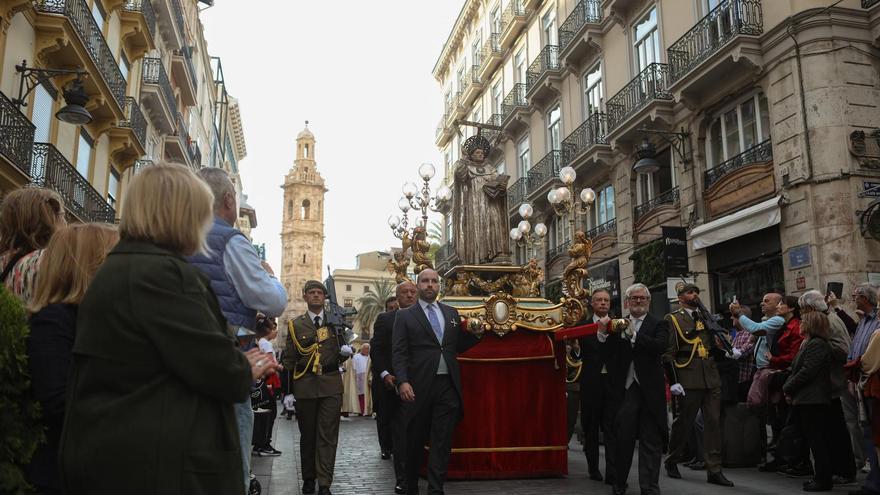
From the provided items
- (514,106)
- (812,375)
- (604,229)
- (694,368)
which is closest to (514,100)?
(514,106)

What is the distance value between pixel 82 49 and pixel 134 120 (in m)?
6.36

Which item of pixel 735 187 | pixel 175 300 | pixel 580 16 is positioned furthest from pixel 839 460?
pixel 580 16

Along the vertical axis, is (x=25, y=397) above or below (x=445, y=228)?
below

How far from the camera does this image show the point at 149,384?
217 cm

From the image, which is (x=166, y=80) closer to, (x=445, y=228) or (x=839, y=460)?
(x=445, y=228)

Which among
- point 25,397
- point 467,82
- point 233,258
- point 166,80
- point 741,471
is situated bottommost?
point 741,471

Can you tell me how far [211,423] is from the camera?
2268mm

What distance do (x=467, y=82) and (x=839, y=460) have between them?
32.1 metres

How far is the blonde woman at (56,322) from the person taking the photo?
264 centimetres

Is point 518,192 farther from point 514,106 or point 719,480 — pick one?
point 719,480

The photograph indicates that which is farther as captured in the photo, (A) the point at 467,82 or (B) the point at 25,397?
(A) the point at 467,82

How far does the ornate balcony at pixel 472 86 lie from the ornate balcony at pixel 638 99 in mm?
15023

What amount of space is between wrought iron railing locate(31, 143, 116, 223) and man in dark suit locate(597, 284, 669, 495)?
13.3 m

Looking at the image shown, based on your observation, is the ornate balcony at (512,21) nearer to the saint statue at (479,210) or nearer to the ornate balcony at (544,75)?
the ornate balcony at (544,75)
